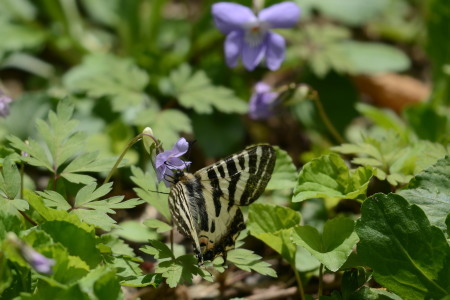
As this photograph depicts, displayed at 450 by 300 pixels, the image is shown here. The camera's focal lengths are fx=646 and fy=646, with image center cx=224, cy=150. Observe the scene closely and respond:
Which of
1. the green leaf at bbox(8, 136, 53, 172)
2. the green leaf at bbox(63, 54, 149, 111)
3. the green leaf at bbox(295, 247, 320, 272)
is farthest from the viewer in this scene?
the green leaf at bbox(63, 54, 149, 111)

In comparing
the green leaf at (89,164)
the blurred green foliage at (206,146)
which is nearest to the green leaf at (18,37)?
the blurred green foliage at (206,146)

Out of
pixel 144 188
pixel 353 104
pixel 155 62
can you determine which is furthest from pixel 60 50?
pixel 144 188

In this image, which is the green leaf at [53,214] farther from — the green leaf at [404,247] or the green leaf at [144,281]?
the green leaf at [404,247]

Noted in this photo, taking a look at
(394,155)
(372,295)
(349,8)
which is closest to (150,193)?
(372,295)

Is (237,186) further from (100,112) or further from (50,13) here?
(50,13)

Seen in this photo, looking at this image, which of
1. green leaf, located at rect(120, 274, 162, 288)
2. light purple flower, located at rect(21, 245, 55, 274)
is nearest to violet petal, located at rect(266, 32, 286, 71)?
green leaf, located at rect(120, 274, 162, 288)

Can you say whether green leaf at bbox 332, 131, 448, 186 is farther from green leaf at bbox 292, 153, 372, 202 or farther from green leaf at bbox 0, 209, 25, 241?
green leaf at bbox 0, 209, 25, 241

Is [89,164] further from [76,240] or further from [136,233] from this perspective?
[136,233]
